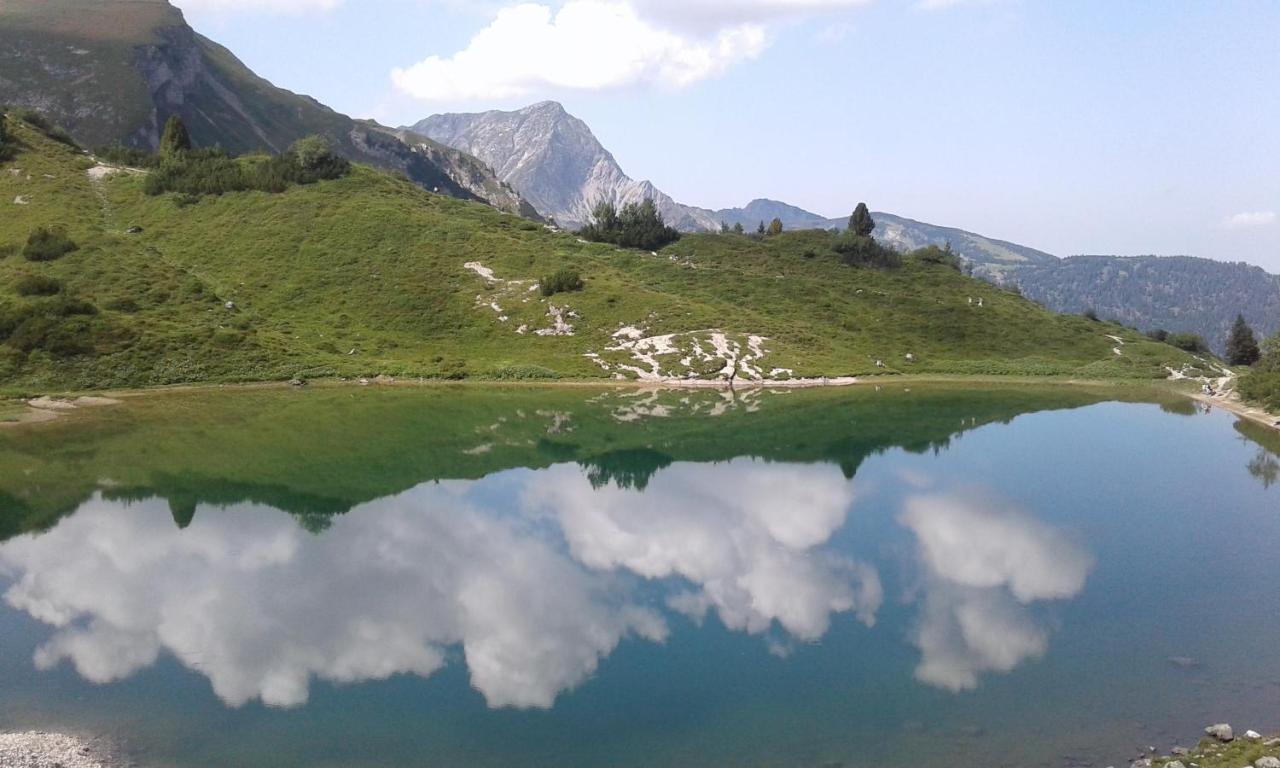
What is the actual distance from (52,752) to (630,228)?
144m

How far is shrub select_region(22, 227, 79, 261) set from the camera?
92625 millimetres

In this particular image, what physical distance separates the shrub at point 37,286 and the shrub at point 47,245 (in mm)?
10843

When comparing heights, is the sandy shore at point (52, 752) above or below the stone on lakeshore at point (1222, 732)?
below

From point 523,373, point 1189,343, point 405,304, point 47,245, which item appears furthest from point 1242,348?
point 47,245

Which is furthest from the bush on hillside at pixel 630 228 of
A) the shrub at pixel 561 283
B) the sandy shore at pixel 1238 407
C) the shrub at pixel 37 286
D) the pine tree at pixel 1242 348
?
the pine tree at pixel 1242 348

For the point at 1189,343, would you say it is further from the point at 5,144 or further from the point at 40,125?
the point at 40,125

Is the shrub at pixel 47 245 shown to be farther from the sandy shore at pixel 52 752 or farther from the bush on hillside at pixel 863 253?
the bush on hillside at pixel 863 253

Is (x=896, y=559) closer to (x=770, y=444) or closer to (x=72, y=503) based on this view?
(x=770, y=444)

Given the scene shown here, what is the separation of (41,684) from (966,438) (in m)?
57.9

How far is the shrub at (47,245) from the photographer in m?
92.6

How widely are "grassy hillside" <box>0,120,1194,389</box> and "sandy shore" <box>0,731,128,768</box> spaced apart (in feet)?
203

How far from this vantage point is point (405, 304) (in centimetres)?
10369

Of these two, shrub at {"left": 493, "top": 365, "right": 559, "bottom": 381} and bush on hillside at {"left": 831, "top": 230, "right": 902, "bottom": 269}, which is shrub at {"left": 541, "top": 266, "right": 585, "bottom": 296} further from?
bush on hillside at {"left": 831, "top": 230, "right": 902, "bottom": 269}

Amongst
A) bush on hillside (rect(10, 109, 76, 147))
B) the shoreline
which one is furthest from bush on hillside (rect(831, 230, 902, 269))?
bush on hillside (rect(10, 109, 76, 147))
